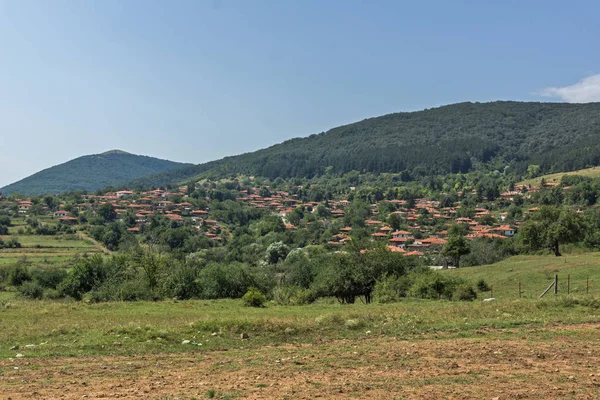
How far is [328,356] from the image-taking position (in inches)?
524

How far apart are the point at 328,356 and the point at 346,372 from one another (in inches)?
82.1

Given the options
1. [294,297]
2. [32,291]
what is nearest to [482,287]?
[294,297]

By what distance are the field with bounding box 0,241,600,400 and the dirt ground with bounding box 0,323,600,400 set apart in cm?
3

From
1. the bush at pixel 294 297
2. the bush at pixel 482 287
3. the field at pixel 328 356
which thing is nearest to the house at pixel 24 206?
the bush at pixel 294 297

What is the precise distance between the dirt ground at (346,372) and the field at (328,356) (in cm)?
3

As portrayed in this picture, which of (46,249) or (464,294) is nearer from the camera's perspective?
(464,294)

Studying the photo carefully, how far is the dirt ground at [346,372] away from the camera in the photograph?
966 cm

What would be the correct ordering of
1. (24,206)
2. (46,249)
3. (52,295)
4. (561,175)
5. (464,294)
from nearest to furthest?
(464,294), (52,295), (46,249), (24,206), (561,175)

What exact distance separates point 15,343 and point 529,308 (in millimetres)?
19677

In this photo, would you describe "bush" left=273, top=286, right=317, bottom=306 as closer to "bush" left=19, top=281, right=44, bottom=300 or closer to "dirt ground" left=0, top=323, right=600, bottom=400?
"dirt ground" left=0, top=323, right=600, bottom=400

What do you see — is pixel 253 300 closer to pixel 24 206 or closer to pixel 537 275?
pixel 537 275

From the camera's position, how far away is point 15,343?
16.8 m

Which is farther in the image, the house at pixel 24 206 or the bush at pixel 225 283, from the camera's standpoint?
the house at pixel 24 206

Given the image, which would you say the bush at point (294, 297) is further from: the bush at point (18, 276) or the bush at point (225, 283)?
the bush at point (18, 276)
